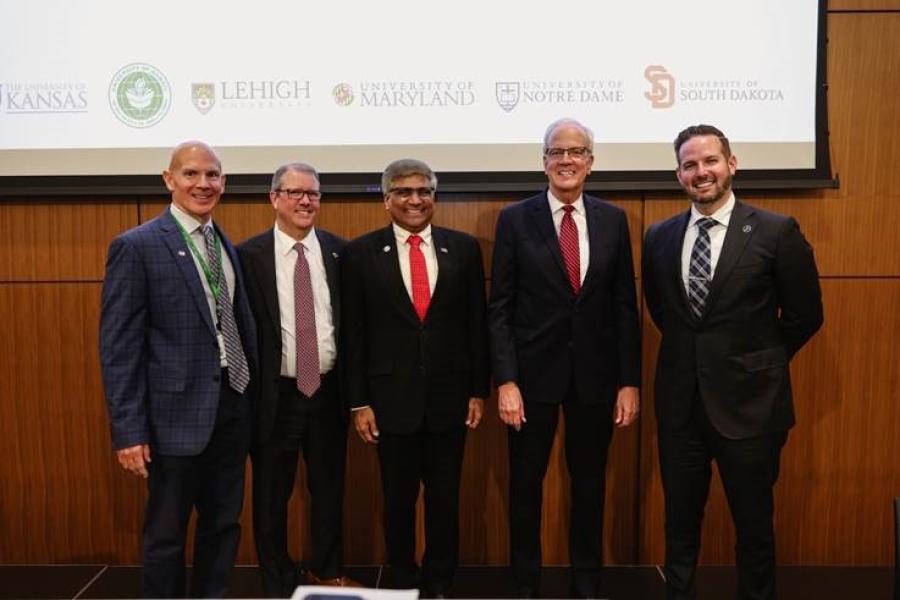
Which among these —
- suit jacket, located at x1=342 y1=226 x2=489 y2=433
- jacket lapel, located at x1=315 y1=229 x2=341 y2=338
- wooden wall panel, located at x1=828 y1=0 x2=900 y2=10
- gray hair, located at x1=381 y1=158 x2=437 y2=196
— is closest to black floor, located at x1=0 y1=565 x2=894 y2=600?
suit jacket, located at x1=342 y1=226 x2=489 y2=433

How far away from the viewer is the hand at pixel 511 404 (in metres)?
2.37

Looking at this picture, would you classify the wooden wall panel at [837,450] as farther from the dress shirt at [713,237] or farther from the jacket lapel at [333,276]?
the jacket lapel at [333,276]

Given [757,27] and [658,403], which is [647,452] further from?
[757,27]

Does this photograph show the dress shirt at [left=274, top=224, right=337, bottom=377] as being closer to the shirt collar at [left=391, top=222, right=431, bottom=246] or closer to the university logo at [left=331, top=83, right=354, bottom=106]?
the shirt collar at [left=391, top=222, right=431, bottom=246]

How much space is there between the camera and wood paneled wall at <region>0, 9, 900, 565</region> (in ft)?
9.58

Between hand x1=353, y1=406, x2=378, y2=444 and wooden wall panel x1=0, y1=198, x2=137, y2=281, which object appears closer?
hand x1=353, y1=406, x2=378, y2=444

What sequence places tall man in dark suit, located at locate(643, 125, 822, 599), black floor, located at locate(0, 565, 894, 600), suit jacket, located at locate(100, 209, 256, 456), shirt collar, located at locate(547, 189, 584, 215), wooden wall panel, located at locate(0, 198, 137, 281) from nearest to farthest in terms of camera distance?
suit jacket, located at locate(100, 209, 256, 456), tall man in dark suit, located at locate(643, 125, 822, 599), shirt collar, located at locate(547, 189, 584, 215), black floor, located at locate(0, 565, 894, 600), wooden wall panel, located at locate(0, 198, 137, 281)

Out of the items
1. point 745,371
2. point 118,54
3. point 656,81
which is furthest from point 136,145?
point 745,371

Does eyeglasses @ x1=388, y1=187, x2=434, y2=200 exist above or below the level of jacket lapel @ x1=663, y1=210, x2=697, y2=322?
above

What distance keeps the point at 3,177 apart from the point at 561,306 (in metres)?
2.43

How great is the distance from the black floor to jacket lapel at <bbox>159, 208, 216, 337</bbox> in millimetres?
1274

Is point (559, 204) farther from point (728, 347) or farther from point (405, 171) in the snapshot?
point (728, 347)

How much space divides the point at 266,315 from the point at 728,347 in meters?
1.55

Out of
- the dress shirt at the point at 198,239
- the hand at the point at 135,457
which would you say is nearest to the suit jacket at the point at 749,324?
the dress shirt at the point at 198,239
